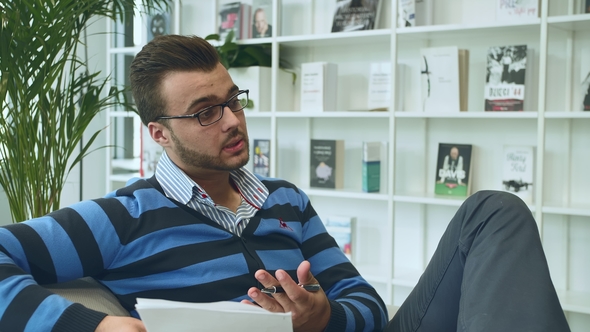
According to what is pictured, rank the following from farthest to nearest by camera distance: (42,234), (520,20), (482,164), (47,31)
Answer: (482,164) → (520,20) → (47,31) → (42,234)

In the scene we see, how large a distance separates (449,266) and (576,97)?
173 centimetres

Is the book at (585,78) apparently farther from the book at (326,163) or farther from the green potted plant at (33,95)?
the green potted plant at (33,95)

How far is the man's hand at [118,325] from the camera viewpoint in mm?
1141

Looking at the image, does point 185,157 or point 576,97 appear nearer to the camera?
point 185,157

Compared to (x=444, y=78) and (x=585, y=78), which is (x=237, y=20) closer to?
(x=444, y=78)

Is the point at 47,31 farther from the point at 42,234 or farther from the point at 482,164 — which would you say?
the point at 482,164

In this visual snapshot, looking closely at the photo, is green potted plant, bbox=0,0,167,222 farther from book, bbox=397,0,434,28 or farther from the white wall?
the white wall

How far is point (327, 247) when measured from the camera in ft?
5.43

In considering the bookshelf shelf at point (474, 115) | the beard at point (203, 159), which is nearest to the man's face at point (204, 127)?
the beard at point (203, 159)

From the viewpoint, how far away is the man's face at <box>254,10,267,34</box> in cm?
335

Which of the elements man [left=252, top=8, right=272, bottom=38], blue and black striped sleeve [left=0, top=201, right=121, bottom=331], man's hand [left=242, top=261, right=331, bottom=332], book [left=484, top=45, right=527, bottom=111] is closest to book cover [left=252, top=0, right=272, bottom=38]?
man [left=252, top=8, right=272, bottom=38]

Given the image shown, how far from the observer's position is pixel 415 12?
9.61 ft

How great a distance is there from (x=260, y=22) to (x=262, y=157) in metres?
0.69

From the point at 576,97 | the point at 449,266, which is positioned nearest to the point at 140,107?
the point at 449,266
